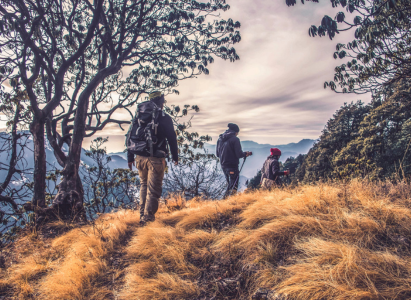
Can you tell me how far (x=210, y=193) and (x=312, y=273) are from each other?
7.66 meters

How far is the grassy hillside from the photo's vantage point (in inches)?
61.1

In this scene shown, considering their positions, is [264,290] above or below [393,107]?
below

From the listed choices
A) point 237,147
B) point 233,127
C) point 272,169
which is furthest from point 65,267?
point 272,169

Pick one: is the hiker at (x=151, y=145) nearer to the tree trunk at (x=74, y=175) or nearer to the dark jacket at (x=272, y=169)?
the tree trunk at (x=74, y=175)

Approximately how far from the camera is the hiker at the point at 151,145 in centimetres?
356

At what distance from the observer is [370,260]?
5.35ft

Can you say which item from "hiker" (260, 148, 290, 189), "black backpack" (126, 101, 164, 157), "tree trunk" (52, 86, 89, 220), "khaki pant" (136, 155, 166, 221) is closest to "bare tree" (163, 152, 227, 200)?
"hiker" (260, 148, 290, 189)

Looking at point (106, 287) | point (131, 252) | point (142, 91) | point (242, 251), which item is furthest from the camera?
point (142, 91)

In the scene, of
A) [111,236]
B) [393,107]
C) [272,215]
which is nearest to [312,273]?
[272,215]

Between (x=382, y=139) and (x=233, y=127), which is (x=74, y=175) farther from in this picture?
(x=382, y=139)

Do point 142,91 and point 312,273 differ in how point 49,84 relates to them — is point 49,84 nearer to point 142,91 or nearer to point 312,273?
point 142,91

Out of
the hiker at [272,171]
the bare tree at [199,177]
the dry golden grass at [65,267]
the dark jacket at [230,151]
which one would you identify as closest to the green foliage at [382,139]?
the bare tree at [199,177]

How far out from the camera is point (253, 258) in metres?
2.05

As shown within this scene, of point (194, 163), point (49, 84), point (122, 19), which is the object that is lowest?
point (194, 163)
